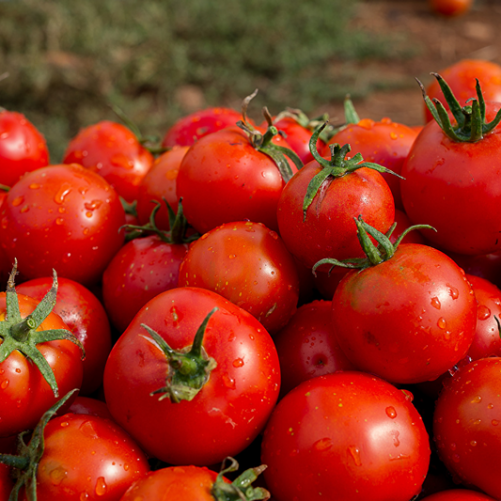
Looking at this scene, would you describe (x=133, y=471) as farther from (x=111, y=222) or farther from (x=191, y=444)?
(x=111, y=222)

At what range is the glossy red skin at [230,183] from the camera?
1.33m

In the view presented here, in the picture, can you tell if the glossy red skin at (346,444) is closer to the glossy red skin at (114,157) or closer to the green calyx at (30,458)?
the green calyx at (30,458)

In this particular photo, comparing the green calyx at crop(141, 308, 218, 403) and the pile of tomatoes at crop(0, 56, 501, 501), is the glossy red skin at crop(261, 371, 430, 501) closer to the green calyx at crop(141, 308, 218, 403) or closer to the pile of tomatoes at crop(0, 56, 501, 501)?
the pile of tomatoes at crop(0, 56, 501, 501)

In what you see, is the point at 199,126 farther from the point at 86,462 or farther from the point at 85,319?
the point at 86,462

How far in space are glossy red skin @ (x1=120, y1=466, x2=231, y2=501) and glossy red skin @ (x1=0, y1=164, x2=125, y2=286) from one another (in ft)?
2.20

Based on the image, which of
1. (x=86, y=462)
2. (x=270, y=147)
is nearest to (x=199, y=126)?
(x=270, y=147)

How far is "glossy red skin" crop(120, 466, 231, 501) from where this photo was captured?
2.97 ft

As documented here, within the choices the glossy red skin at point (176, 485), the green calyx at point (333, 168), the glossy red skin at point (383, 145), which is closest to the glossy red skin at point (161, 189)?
the glossy red skin at point (383, 145)

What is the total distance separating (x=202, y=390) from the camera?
3.29ft

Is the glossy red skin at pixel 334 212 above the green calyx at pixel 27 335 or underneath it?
above

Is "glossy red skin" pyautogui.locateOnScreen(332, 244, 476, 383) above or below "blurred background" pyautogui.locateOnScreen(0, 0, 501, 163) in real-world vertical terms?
above

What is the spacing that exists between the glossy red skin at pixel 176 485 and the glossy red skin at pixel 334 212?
48 centimetres

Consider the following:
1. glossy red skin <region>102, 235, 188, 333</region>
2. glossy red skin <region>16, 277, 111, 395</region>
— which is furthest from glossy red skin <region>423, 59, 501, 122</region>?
glossy red skin <region>16, 277, 111, 395</region>

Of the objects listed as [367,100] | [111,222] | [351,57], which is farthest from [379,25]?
[111,222]
